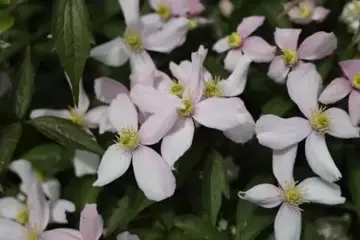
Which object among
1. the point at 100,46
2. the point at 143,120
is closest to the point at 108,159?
the point at 143,120

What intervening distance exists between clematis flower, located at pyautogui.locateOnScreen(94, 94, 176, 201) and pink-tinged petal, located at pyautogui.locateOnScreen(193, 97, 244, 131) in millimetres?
58

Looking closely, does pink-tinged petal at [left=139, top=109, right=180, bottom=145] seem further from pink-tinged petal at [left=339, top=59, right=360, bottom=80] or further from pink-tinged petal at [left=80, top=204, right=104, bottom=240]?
pink-tinged petal at [left=339, top=59, right=360, bottom=80]

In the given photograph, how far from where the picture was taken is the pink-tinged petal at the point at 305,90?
0.74 meters

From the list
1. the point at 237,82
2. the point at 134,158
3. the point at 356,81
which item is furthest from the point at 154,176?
the point at 356,81

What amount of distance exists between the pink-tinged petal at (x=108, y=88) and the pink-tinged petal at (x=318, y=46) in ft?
0.69

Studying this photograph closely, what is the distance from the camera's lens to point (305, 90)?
74 centimetres

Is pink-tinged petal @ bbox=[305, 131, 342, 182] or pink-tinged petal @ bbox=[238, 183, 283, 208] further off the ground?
pink-tinged petal @ bbox=[305, 131, 342, 182]

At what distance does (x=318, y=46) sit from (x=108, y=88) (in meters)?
0.25

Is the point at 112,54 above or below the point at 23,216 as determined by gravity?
above

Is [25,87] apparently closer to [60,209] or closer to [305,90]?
[60,209]

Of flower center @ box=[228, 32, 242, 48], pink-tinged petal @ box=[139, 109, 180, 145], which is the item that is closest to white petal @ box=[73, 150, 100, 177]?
pink-tinged petal @ box=[139, 109, 180, 145]

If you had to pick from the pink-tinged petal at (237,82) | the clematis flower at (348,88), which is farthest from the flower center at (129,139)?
the clematis flower at (348,88)

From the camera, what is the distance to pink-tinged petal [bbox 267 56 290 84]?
78 cm

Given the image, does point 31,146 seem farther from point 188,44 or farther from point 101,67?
point 188,44
